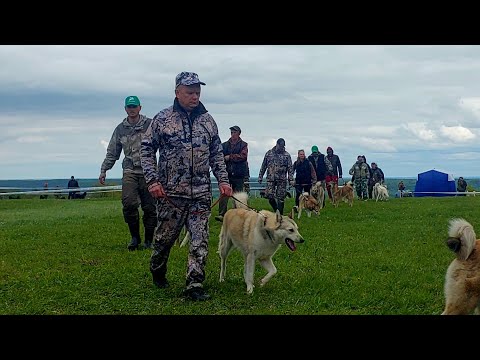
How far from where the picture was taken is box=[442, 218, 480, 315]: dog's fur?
460cm

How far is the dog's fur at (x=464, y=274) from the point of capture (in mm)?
4602

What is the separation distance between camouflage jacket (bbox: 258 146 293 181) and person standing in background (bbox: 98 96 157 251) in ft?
16.8

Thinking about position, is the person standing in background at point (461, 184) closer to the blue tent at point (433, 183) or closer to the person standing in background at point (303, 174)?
the blue tent at point (433, 183)

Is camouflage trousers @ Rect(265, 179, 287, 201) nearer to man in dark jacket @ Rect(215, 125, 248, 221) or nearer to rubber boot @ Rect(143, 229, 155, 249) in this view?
man in dark jacket @ Rect(215, 125, 248, 221)

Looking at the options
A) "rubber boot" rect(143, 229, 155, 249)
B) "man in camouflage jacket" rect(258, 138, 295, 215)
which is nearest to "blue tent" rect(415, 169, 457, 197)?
"man in camouflage jacket" rect(258, 138, 295, 215)

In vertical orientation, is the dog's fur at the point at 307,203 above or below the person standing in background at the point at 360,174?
below

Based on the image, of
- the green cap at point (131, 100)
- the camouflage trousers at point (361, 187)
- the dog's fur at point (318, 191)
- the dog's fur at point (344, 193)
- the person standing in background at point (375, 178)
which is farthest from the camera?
the person standing in background at point (375, 178)

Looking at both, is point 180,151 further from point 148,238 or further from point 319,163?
point 319,163

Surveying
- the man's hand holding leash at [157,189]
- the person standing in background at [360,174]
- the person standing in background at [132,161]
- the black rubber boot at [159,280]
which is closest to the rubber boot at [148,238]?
the person standing in background at [132,161]

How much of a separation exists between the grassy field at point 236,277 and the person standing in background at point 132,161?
2.15 ft
